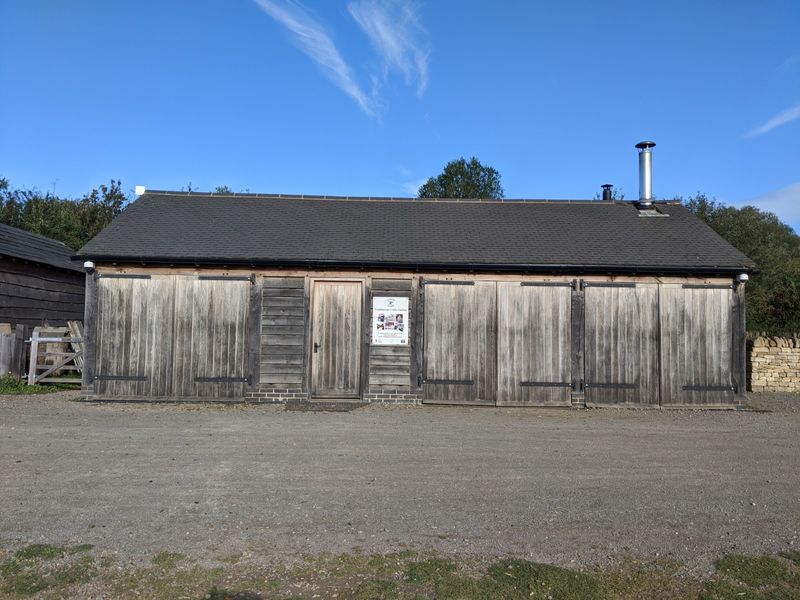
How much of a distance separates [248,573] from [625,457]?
5.17m

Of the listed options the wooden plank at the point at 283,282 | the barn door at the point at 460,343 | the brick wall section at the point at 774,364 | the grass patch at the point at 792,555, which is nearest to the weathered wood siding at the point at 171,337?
the wooden plank at the point at 283,282

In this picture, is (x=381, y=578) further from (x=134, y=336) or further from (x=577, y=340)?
(x=134, y=336)

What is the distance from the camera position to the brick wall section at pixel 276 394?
12.1 metres

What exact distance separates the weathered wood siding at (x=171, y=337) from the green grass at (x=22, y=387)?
86.9 inches

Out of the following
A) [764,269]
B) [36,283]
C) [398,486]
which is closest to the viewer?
[398,486]

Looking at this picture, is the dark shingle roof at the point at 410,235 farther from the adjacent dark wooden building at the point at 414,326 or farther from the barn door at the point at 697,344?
the barn door at the point at 697,344

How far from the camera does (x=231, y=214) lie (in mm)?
14719

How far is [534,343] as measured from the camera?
484 inches

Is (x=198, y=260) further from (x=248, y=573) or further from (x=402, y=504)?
(x=248, y=573)

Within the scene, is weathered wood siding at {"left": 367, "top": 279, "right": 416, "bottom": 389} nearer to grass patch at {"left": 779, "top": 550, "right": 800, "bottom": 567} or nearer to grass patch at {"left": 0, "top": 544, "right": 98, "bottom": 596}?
grass patch at {"left": 0, "top": 544, "right": 98, "bottom": 596}

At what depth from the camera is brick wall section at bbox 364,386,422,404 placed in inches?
478

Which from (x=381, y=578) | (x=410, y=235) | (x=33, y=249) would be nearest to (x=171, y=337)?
(x=410, y=235)

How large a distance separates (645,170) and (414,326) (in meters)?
8.41

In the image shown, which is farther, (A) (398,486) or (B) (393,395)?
(B) (393,395)
